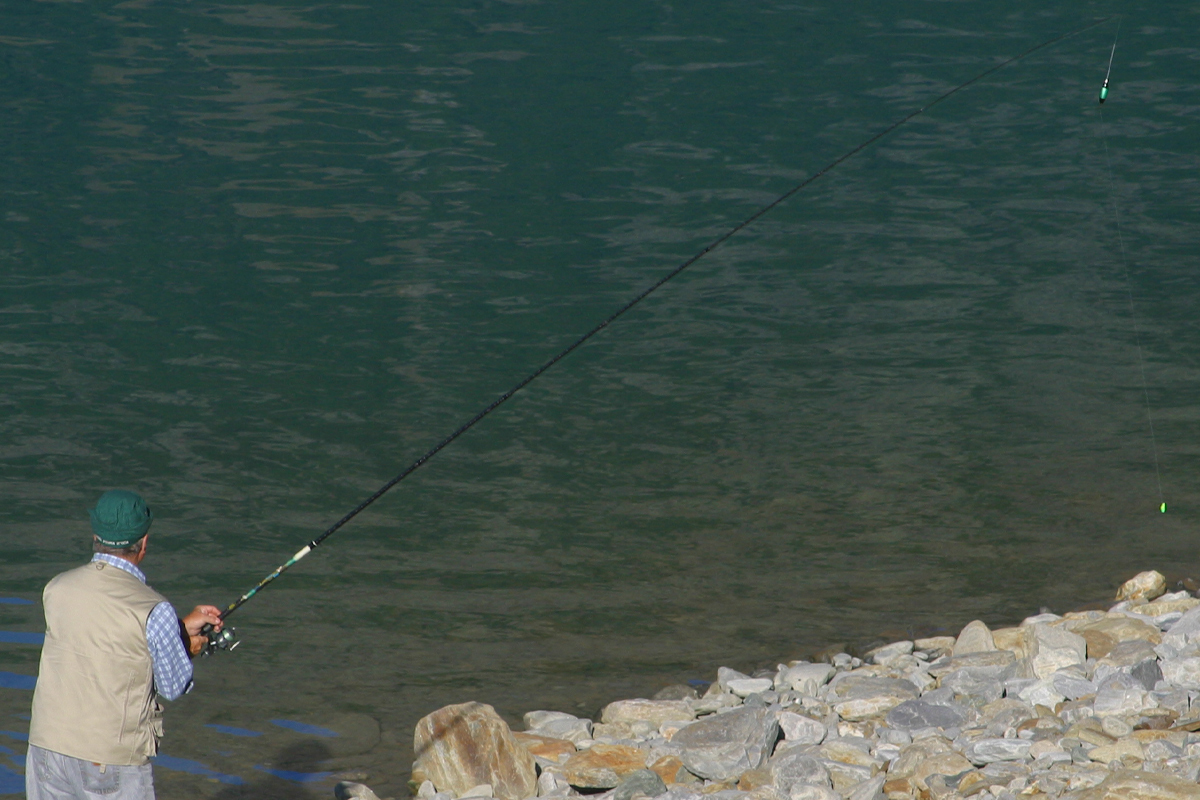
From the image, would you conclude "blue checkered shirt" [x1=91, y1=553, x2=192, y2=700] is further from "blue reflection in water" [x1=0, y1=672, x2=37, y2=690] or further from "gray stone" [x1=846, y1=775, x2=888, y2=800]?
"blue reflection in water" [x1=0, y1=672, x2=37, y2=690]

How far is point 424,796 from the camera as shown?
6.41 meters

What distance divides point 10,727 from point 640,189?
40.7 feet

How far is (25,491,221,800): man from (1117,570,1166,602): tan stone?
224 inches

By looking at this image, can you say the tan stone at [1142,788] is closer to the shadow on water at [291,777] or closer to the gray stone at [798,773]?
the gray stone at [798,773]

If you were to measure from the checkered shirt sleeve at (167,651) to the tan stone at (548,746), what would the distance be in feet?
8.36

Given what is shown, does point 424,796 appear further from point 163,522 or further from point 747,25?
point 747,25

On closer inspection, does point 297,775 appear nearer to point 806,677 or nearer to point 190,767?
point 190,767

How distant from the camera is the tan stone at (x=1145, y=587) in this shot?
816cm

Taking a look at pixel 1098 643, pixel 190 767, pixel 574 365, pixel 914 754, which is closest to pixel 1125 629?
pixel 1098 643

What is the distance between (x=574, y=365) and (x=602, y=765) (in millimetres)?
6186

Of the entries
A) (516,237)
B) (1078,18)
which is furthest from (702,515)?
(1078,18)

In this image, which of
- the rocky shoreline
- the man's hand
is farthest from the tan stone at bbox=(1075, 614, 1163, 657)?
the man's hand

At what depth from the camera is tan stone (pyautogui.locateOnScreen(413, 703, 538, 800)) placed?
629 centimetres

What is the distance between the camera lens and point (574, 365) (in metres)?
12.3
